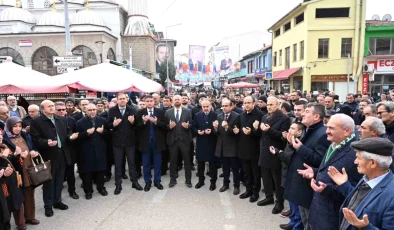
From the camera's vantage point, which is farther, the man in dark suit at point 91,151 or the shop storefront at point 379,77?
the shop storefront at point 379,77

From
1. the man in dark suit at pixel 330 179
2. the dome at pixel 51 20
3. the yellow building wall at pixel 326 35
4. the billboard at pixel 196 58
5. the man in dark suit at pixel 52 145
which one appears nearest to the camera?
the man in dark suit at pixel 330 179

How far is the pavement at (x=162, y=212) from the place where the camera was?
4.92 metres

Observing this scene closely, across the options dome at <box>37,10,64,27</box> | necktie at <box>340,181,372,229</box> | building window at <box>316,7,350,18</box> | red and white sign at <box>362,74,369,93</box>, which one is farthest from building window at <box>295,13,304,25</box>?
necktie at <box>340,181,372,229</box>

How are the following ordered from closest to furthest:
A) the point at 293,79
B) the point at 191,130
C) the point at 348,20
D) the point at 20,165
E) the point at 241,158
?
the point at 20,165
the point at 241,158
the point at 191,130
the point at 348,20
the point at 293,79

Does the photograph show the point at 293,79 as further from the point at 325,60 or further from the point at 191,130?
the point at 191,130

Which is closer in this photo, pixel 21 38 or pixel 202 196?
pixel 202 196

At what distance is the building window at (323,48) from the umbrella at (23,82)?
22.9 m

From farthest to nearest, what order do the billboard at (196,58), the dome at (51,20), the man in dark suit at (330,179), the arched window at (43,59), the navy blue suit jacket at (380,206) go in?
the billboard at (196,58) → the dome at (51,20) → the arched window at (43,59) → the man in dark suit at (330,179) → the navy blue suit jacket at (380,206)

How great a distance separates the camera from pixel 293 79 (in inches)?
1153

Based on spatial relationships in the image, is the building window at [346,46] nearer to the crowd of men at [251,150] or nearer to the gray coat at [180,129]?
the crowd of men at [251,150]

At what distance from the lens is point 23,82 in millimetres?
7480

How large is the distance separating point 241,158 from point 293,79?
82.0 feet

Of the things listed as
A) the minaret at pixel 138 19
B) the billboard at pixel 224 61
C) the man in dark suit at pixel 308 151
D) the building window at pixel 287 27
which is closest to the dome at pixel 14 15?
the minaret at pixel 138 19

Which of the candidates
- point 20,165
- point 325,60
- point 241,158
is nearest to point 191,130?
point 241,158
